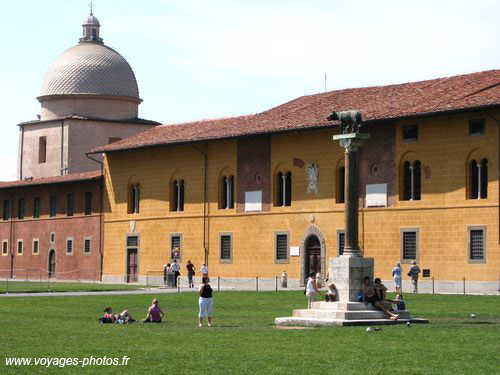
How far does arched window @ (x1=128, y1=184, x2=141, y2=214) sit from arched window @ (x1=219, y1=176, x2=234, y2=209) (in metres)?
7.46

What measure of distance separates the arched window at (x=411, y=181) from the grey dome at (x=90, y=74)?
34.1 metres

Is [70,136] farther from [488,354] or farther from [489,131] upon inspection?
[488,354]

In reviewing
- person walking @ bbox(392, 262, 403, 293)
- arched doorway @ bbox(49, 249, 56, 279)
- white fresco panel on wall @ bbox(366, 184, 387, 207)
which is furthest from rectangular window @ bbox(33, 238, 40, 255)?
person walking @ bbox(392, 262, 403, 293)

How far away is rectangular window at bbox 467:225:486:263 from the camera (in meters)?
49.9

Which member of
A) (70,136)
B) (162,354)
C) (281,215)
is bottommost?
(162,354)

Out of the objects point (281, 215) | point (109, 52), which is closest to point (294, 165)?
point (281, 215)

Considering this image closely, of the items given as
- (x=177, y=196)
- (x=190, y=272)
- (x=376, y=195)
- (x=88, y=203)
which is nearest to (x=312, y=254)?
(x=376, y=195)

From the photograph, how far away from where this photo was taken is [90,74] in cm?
8256

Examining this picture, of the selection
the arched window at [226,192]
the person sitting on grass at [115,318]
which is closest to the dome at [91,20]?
the arched window at [226,192]

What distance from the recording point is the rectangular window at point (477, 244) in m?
49.9

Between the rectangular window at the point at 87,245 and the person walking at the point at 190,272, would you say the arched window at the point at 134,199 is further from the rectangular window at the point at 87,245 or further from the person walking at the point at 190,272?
the person walking at the point at 190,272

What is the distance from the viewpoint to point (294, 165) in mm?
57812

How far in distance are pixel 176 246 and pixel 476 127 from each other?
20.1m

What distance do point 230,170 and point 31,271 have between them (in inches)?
813
